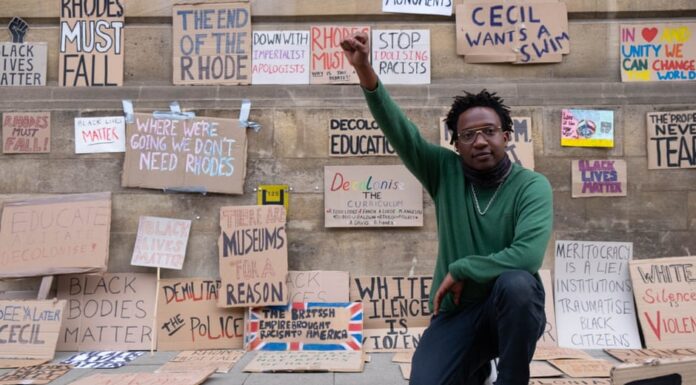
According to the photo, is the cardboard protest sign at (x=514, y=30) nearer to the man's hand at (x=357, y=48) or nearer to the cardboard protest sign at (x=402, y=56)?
the cardboard protest sign at (x=402, y=56)

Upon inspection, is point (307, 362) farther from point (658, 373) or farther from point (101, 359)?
point (658, 373)

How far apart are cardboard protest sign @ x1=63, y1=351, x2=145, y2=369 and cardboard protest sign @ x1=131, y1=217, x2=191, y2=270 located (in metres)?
0.84

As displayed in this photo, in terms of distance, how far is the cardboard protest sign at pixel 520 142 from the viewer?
5.54m

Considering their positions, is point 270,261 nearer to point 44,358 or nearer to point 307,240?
point 307,240

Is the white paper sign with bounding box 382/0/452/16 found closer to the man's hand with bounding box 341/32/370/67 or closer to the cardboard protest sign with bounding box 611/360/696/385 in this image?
the man's hand with bounding box 341/32/370/67

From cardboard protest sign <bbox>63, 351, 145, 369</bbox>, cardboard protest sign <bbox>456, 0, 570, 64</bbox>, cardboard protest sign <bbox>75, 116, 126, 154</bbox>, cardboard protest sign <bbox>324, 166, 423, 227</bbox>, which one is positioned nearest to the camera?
cardboard protest sign <bbox>63, 351, 145, 369</bbox>

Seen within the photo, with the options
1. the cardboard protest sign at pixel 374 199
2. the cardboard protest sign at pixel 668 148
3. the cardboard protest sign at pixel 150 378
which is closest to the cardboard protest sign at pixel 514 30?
the cardboard protest sign at pixel 668 148

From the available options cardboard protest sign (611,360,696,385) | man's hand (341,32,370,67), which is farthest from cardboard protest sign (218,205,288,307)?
cardboard protest sign (611,360,696,385)

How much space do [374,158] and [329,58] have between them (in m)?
1.15

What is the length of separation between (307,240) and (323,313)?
2.43ft

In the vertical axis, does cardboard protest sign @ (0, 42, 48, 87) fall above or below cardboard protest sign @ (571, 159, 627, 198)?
above

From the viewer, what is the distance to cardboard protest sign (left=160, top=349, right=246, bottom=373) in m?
4.62

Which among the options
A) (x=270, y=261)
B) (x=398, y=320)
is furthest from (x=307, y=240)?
(x=398, y=320)

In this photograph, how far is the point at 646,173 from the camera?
5.59 metres
